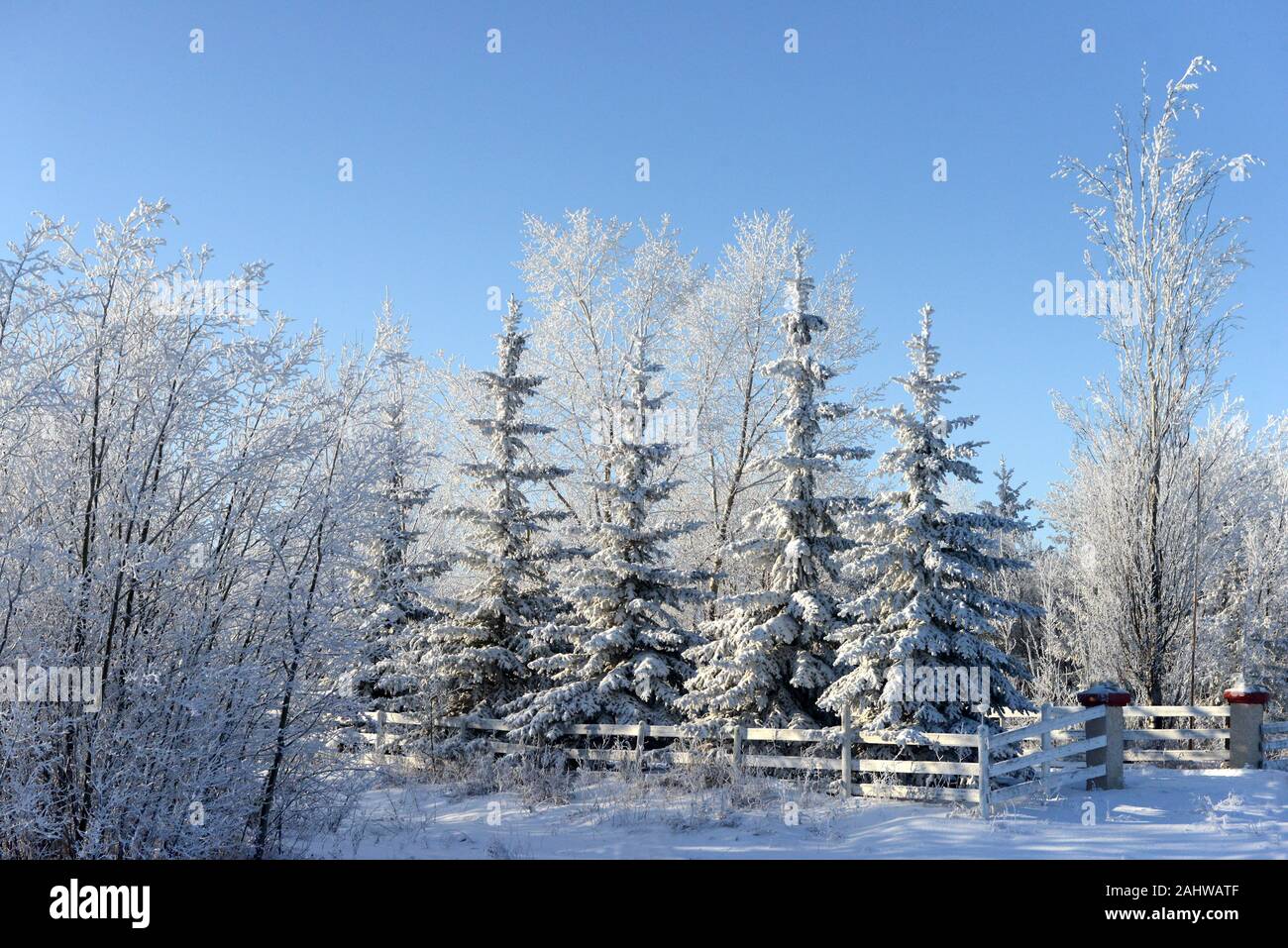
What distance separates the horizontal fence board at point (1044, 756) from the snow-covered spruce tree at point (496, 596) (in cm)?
877

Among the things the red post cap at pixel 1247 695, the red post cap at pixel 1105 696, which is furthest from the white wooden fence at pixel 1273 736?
the red post cap at pixel 1105 696

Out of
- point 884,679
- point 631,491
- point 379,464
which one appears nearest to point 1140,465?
point 884,679

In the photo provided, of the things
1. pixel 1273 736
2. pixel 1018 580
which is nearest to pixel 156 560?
pixel 1273 736

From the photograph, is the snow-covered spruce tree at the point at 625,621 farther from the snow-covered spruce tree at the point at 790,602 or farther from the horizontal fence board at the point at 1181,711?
the horizontal fence board at the point at 1181,711

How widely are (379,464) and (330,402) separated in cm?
77

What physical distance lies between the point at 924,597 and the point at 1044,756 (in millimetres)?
2699

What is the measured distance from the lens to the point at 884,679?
1324cm

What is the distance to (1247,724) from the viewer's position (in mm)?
12273

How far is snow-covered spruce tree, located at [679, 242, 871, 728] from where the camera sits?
1411 cm

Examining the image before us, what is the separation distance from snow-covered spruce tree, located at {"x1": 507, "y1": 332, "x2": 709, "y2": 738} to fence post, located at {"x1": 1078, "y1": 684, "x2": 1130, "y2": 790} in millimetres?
6533

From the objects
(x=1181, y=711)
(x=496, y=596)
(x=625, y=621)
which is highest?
(x=496, y=596)

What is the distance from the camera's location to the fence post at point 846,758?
12.3 m

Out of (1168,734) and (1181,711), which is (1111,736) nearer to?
(1168,734)
